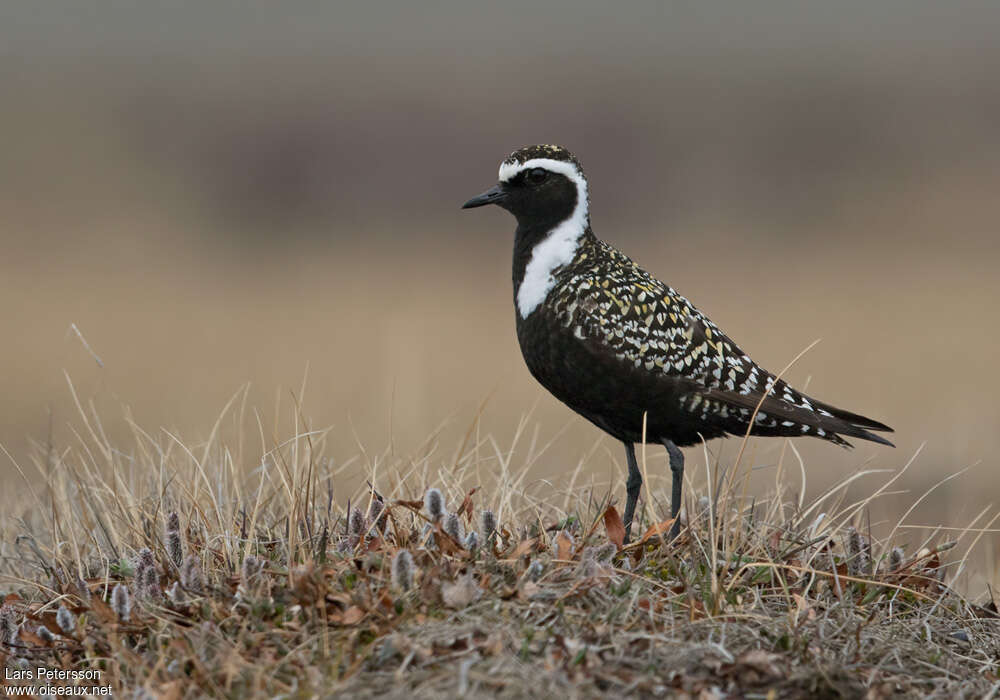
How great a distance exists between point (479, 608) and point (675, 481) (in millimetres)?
1527

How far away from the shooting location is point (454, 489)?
539 centimetres

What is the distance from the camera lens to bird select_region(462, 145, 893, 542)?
520cm

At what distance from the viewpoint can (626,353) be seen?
518cm

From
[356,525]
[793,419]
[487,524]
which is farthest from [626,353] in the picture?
[356,525]

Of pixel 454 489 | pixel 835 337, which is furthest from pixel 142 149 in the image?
pixel 454 489

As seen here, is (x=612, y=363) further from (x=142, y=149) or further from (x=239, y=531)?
(x=142, y=149)

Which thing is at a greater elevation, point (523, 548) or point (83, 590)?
point (523, 548)

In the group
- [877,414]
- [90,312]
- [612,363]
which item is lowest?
[90,312]

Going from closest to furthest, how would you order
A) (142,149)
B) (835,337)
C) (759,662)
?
(759,662)
(835,337)
(142,149)

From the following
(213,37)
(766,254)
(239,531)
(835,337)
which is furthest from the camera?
(213,37)

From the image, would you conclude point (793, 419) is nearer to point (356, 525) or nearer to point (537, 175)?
point (537, 175)

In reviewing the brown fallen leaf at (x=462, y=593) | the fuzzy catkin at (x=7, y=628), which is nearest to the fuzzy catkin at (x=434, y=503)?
the brown fallen leaf at (x=462, y=593)

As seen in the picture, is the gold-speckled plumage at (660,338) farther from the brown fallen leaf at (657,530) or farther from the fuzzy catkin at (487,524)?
the fuzzy catkin at (487,524)

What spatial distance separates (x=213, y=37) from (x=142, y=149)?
19871mm
